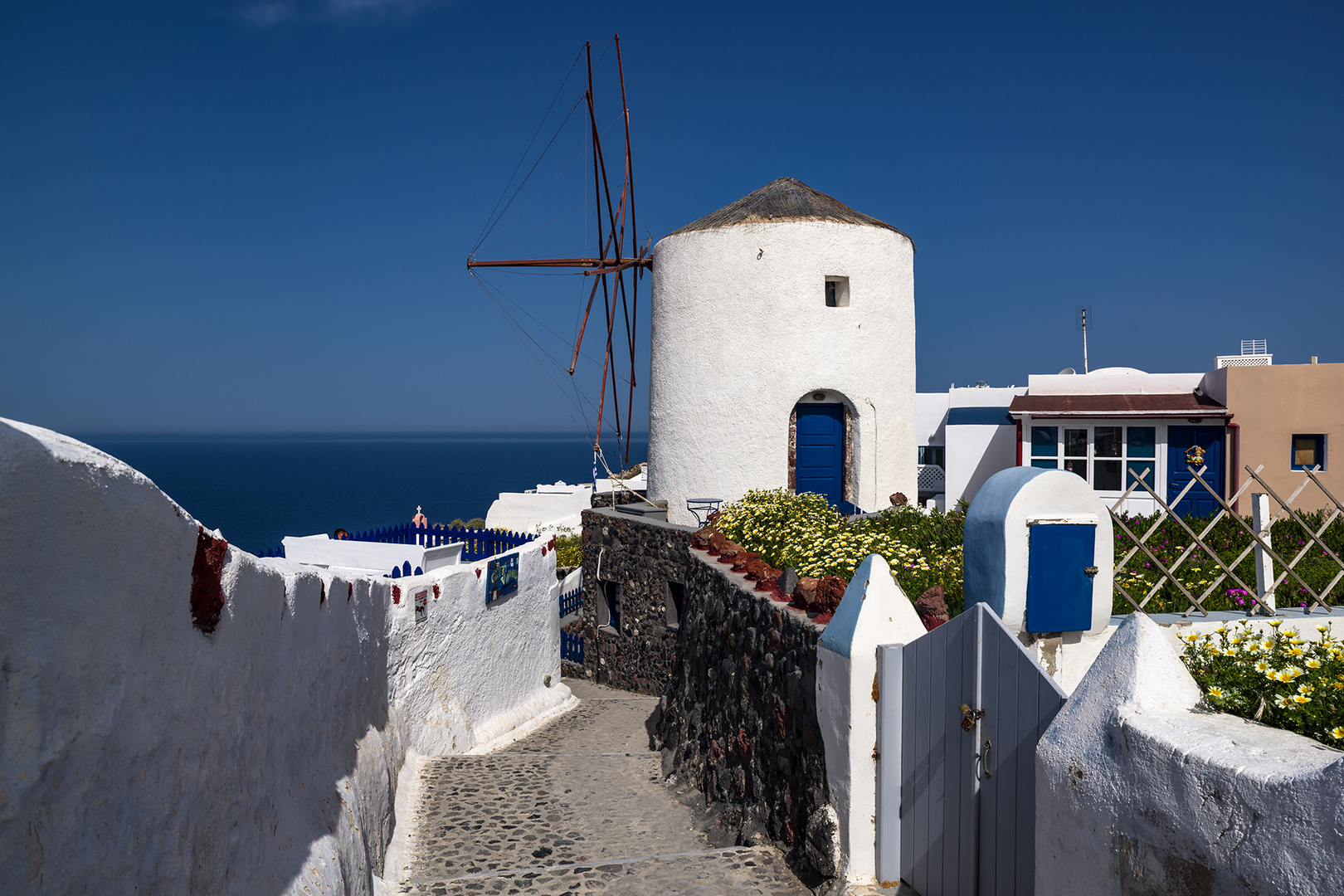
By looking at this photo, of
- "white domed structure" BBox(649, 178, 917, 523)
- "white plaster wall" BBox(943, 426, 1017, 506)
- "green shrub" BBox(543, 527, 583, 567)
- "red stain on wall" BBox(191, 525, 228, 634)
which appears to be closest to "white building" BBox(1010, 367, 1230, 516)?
"white plaster wall" BBox(943, 426, 1017, 506)

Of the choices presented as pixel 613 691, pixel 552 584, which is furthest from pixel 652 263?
pixel 613 691

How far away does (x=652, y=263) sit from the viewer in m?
15.6

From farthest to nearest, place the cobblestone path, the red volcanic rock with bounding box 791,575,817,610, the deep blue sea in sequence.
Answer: the deep blue sea, the red volcanic rock with bounding box 791,575,817,610, the cobblestone path

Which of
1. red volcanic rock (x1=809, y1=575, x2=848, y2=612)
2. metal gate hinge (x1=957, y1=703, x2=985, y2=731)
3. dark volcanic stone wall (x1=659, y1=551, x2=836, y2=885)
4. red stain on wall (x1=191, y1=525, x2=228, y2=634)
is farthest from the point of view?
red volcanic rock (x1=809, y1=575, x2=848, y2=612)

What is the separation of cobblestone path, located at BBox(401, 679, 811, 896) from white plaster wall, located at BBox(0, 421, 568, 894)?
35.7 inches

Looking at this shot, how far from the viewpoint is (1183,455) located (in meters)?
16.7

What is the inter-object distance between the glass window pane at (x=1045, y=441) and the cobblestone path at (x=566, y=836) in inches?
464

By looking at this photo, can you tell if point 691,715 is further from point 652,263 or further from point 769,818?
point 652,263

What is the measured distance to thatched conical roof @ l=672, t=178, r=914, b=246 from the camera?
Result: 46.9 ft

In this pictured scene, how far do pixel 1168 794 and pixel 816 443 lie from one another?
12166 millimetres

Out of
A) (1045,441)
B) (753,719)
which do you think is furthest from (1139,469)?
(753,719)

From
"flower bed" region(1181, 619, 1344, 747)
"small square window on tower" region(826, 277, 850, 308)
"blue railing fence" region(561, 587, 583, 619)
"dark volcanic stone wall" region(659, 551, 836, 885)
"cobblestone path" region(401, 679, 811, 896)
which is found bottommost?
"blue railing fence" region(561, 587, 583, 619)

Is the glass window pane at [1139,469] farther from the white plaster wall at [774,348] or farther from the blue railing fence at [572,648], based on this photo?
the blue railing fence at [572,648]

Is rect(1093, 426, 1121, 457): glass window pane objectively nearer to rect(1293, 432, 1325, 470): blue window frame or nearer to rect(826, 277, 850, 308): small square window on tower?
rect(1293, 432, 1325, 470): blue window frame
